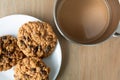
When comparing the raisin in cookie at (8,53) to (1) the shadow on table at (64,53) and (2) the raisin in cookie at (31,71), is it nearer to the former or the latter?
(2) the raisin in cookie at (31,71)

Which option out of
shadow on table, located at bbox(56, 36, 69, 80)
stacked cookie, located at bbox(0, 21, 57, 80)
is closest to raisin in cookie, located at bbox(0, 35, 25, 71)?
stacked cookie, located at bbox(0, 21, 57, 80)

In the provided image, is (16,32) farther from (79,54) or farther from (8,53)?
(79,54)

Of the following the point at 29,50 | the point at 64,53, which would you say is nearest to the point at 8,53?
the point at 29,50

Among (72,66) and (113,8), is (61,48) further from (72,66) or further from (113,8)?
(113,8)

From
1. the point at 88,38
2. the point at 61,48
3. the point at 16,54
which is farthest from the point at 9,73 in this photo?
the point at 88,38

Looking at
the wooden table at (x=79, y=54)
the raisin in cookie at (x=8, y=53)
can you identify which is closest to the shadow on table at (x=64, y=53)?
the wooden table at (x=79, y=54)

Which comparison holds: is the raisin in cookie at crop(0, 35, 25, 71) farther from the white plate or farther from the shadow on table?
the shadow on table
